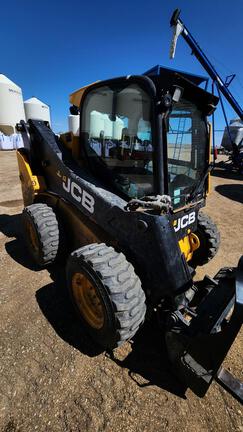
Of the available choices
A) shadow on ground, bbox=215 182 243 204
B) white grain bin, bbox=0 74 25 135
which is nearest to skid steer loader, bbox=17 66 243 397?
shadow on ground, bbox=215 182 243 204

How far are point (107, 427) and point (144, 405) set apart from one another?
32 cm

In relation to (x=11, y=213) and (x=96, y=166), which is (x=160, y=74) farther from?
(x=11, y=213)

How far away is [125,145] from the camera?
2.64 metres

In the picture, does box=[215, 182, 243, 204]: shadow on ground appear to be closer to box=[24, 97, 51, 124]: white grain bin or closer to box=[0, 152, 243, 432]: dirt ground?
box=[0, 152, 243, 432]: dirt ground

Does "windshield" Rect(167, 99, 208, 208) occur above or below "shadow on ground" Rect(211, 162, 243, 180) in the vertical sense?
above

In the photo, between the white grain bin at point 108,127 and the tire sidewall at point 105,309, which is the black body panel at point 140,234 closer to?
the tire sidewall at point 105,309

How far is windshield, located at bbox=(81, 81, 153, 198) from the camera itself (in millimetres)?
2305

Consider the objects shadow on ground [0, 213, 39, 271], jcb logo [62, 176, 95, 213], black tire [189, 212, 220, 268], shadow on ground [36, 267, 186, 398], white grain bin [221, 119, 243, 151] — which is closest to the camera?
shadow on ground [36, 267, 186, 398]

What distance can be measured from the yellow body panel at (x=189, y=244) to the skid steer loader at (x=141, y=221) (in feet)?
0.05

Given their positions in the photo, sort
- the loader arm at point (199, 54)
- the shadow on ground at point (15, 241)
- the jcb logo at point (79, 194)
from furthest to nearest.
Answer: the loader arm at point (199, 54)
the shadow on ground at point (15, 241)
the jcb logo at point (79, 194)

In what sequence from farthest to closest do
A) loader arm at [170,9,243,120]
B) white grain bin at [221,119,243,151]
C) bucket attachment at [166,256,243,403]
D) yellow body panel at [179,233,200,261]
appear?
1. white grain bin at [221,119,243,151]
2. loader arm at [170,9,243,120]
3. yellow body panel at [179,233,200,261]
4. bucket attachment at [166,256,243,403]

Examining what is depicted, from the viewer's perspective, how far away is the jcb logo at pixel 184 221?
257 centimetres

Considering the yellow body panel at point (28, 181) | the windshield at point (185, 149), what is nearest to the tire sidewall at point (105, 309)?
the windshield at point (185, 149)

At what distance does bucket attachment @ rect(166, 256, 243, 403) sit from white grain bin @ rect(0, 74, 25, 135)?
88.0 ft
